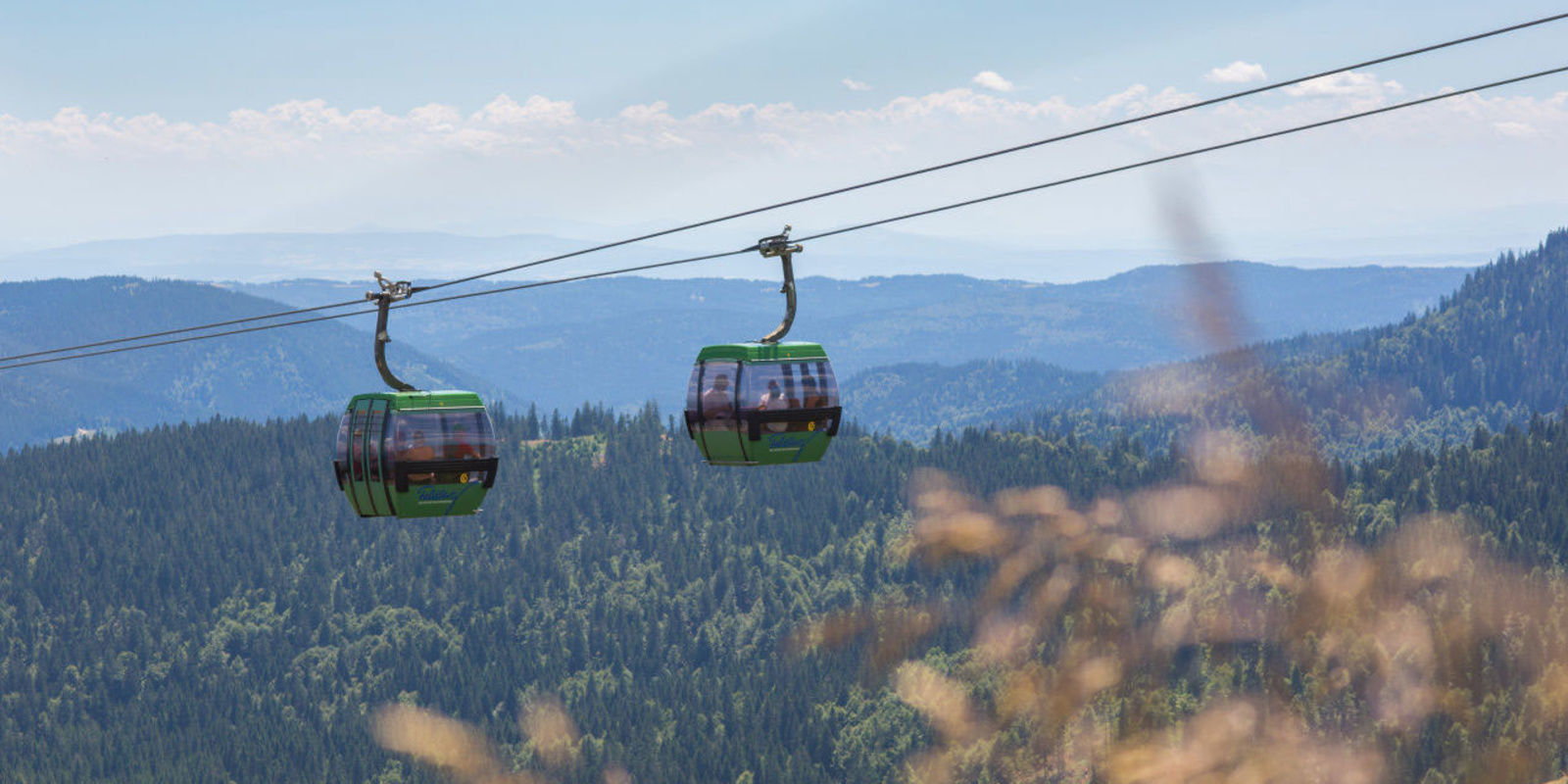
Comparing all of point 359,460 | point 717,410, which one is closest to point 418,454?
point 359,460

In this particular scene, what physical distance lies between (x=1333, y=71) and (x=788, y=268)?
1215 centimetres

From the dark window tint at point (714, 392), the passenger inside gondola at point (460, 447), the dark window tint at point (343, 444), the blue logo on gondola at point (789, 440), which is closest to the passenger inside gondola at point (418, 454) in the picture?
the passenger inside gondola at point (460, 447)

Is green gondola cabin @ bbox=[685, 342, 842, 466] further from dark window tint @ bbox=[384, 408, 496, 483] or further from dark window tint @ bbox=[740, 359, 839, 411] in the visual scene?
dark window tint @ bbox=[384, 408, 496, 483]

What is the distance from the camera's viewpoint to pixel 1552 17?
25094 millimetres

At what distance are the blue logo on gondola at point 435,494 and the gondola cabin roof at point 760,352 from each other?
6.84 meters

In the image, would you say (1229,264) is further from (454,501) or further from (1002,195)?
(454,501)

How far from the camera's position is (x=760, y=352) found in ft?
134

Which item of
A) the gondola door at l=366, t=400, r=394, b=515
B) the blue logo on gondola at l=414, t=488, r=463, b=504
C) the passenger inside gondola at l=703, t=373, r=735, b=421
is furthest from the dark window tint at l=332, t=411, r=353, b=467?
the passenger inside gondola at l=703, t=373, r=735, b=421

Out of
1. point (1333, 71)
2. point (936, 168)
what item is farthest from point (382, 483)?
point (1333, 71)

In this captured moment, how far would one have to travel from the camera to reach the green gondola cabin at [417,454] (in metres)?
40.5

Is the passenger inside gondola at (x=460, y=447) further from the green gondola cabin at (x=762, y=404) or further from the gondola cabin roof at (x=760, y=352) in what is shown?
the gondola cabin roof at (x=760, y=352)

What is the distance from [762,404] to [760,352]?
1.39m

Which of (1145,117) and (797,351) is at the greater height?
(1145,117)

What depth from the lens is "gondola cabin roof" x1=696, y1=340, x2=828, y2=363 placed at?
40781mm
